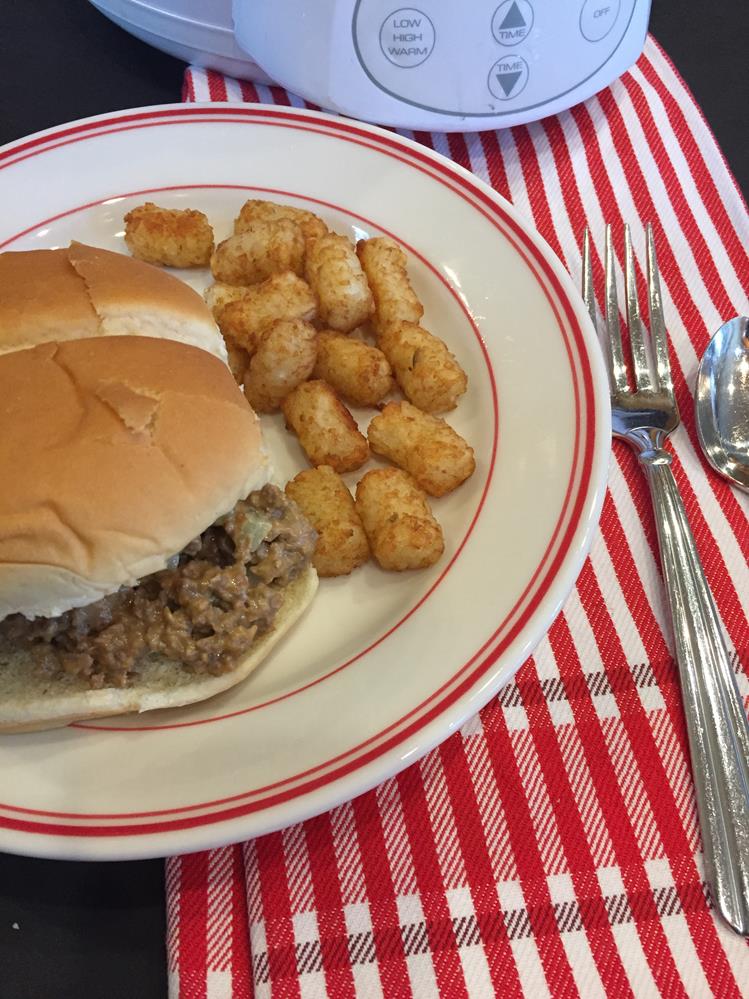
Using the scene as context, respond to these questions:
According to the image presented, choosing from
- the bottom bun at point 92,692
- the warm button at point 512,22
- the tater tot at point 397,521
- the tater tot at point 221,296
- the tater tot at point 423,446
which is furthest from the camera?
the tater tot at point 221,296

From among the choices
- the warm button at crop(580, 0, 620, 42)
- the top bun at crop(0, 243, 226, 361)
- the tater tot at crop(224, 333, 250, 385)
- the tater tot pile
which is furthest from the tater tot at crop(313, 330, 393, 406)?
the warm button at crop(580, 0, 620, 42)

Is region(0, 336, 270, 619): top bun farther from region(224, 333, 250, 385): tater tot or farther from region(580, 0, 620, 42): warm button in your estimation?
region(580, 0, 620, 42): warm button

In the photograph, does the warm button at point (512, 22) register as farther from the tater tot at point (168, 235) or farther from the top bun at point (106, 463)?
the top bun at point (106, 463)

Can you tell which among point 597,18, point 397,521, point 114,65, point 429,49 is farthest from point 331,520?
point 114,65

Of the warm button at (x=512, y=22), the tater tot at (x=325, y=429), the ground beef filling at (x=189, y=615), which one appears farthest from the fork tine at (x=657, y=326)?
the ground beef filling at (x=189, y=615)

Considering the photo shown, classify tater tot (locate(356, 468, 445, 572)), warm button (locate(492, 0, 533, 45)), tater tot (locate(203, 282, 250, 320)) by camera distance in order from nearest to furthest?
tater tot (locate(356, 468, 445, 572)) → warm button (locate(492, 0, 533, 45)) → tater tot (locate(203, 282, 250, 320))

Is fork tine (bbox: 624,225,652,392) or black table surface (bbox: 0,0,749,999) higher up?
black table surface (bbox: 0,0,749,999)

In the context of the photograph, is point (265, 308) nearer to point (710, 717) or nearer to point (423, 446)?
point (423, 446)
